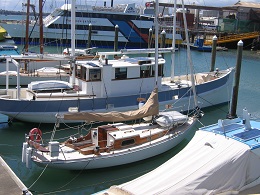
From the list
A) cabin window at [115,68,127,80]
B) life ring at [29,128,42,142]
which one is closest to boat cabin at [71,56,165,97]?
cabin window at [115,68,127,80]

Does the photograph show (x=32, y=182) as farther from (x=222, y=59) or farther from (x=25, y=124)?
(x=222, y=59)

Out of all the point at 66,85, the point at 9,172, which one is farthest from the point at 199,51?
the point at 9,172

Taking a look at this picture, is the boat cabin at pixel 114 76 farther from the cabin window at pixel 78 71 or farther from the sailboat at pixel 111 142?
the sailboat at pixel 111 142

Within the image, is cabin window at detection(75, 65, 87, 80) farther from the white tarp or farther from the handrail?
the handrail

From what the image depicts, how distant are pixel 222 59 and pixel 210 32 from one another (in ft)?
61.9

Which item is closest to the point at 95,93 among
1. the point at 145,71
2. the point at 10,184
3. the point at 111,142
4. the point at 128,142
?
the point at 145,71

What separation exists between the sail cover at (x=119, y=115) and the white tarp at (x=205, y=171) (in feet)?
13.8

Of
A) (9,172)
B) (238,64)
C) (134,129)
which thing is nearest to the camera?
(9,172)

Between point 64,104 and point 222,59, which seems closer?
point 64,104

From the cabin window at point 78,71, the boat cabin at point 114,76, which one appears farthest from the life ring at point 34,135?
the cabin window at point 78,71

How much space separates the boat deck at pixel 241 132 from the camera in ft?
39.8

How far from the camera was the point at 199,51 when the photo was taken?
59281 millimetres

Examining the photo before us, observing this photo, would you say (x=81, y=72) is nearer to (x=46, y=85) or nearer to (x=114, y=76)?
(x=114, y=76)

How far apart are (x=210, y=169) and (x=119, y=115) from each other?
595cm
